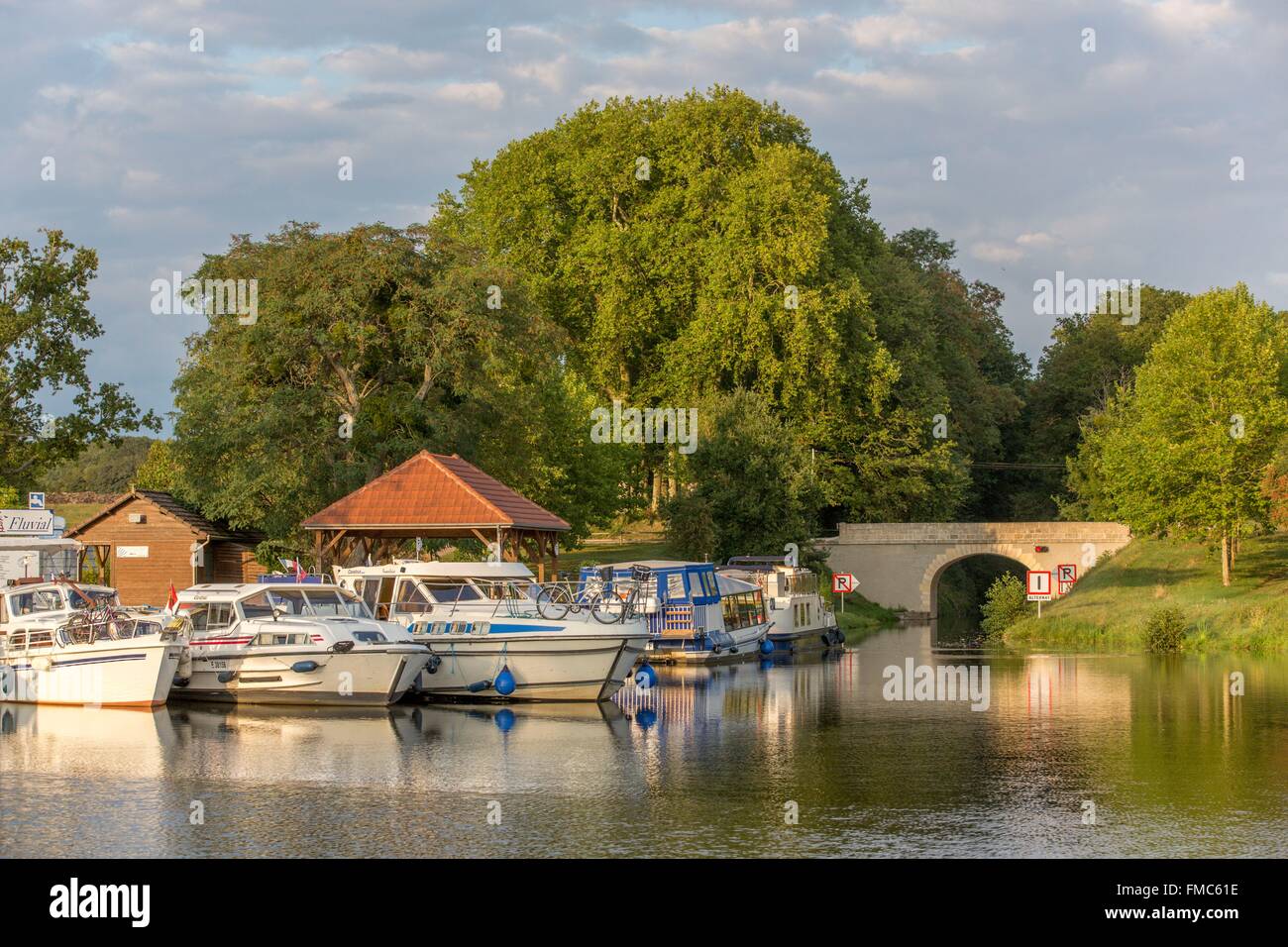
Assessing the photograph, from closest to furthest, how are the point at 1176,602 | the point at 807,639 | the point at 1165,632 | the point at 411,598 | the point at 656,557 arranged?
the point at 411,598
the point at 1165,632
the point at 807,639
the point at 1176,602
the point at 656,557

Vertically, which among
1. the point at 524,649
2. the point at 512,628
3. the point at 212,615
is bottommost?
the point at 524,649

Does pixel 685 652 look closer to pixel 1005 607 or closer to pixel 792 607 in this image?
pixel 792 607

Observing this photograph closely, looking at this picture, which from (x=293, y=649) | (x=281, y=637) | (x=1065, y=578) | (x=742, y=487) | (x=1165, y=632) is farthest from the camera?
(x=1065, y=578)

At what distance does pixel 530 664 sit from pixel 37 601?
37.5 feet

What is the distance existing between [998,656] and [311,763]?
2930 centimetres

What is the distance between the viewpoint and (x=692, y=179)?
71.8 metres

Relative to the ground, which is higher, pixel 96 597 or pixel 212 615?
pixel 96 597

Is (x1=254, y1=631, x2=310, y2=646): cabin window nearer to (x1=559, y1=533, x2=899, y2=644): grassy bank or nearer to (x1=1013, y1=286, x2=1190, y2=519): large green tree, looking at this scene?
(x1=559, y1=533, x2=899, y2=644): grassy bank

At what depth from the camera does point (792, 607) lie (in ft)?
171

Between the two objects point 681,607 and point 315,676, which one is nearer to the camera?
point 315,676

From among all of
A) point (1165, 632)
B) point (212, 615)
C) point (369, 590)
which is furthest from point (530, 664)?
point (1165, 632)

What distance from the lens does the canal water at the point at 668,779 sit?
645 inches

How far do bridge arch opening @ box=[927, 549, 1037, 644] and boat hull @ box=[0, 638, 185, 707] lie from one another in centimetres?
4470
